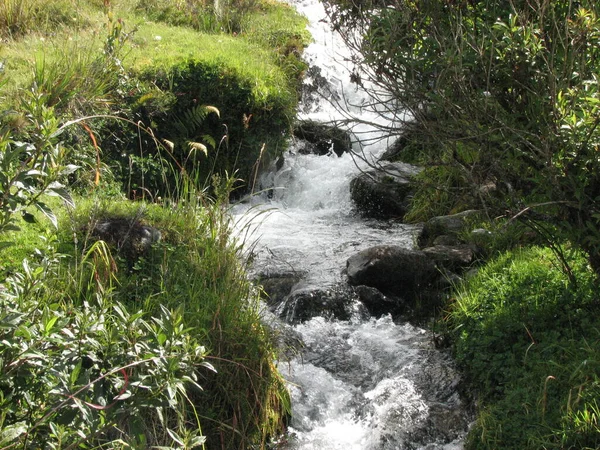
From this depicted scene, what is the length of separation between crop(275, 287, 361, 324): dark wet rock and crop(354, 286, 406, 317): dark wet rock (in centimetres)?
11

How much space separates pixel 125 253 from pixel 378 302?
114 inches

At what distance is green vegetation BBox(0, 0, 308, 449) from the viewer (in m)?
3.34

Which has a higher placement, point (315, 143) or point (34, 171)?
point (34, 171)

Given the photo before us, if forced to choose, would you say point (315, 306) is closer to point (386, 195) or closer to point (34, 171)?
point (386, 195)

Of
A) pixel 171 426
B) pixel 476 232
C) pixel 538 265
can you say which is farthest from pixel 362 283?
pixel 171 426

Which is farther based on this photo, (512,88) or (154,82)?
(154,82)

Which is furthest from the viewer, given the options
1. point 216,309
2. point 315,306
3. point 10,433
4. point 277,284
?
point 277,284

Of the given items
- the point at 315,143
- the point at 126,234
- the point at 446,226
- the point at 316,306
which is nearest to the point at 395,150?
the point at 315,143

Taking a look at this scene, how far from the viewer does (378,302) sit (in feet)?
24.6

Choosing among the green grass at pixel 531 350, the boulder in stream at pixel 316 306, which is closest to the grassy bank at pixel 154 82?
the boulder in stream at pixel 316 306

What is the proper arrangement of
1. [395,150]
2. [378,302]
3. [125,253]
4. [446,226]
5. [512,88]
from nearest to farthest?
1. [512,88]
2. [125,253]
3. [378,302]
4. [446,226]
5. [395,150]

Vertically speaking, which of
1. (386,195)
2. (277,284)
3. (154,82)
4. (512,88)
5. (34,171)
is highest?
(512,88)

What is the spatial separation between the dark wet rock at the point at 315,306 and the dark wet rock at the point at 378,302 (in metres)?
0.11

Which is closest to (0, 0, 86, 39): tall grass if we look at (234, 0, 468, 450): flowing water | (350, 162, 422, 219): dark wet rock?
(234, 0, 468, 450): flowing water
